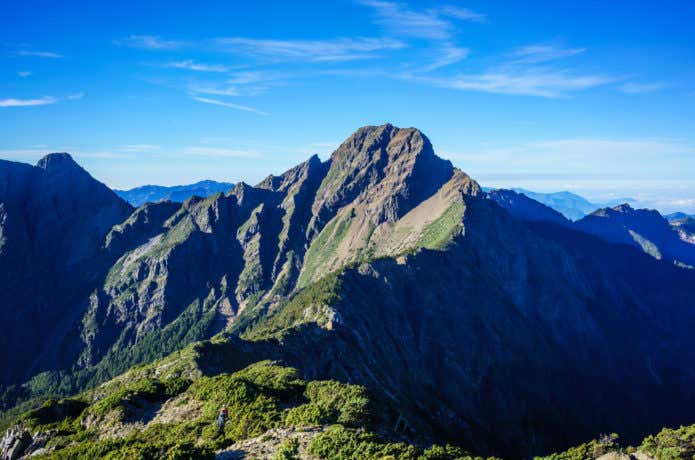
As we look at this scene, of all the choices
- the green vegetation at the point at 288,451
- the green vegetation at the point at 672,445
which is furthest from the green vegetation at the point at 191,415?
the green vegetation at the point at 672,445

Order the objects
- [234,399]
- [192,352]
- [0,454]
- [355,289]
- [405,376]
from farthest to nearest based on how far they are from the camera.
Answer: [355,289] → [405,376] → [192,352] → [0,454] → [234,399]

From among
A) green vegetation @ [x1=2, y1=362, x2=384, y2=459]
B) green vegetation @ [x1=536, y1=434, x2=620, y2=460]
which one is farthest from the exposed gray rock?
green vegetation @ [x1=536, y1=434, x2=620, y2=460]

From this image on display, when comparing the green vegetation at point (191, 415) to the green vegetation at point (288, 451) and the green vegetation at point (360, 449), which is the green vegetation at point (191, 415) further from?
the green vegetation at point (360, 449)

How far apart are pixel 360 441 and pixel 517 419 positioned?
172 metres

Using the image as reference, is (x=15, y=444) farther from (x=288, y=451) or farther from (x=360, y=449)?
(x=360, y=449)

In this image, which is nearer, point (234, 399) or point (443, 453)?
point (443, 453)

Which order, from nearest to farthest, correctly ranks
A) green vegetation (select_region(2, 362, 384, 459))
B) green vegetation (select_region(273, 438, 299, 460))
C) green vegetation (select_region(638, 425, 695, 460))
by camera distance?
1. green vegetation (select_region(273, 438, 299, 460))
2. green vegetation (select_region(2, 362, 384, 459))
3. green vegetation (select_region(638, 425, 695, 460))

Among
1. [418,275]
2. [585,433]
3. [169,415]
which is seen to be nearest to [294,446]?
[169,415]

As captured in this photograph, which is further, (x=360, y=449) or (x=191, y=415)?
(x=191, y=415)

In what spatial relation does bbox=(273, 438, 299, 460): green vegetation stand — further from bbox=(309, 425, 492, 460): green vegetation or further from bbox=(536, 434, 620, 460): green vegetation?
bbox=(536, 434, 620, 460): green vegetation

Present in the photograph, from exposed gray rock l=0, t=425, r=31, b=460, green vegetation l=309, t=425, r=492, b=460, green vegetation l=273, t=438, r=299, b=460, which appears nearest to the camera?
green vegetation l=309, t=425, r=492, b=460

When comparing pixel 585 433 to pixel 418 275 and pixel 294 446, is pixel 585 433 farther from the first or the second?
pixel 294 446

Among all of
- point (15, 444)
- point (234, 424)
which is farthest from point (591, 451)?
point (15, 444)

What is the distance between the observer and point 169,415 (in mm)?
48469
